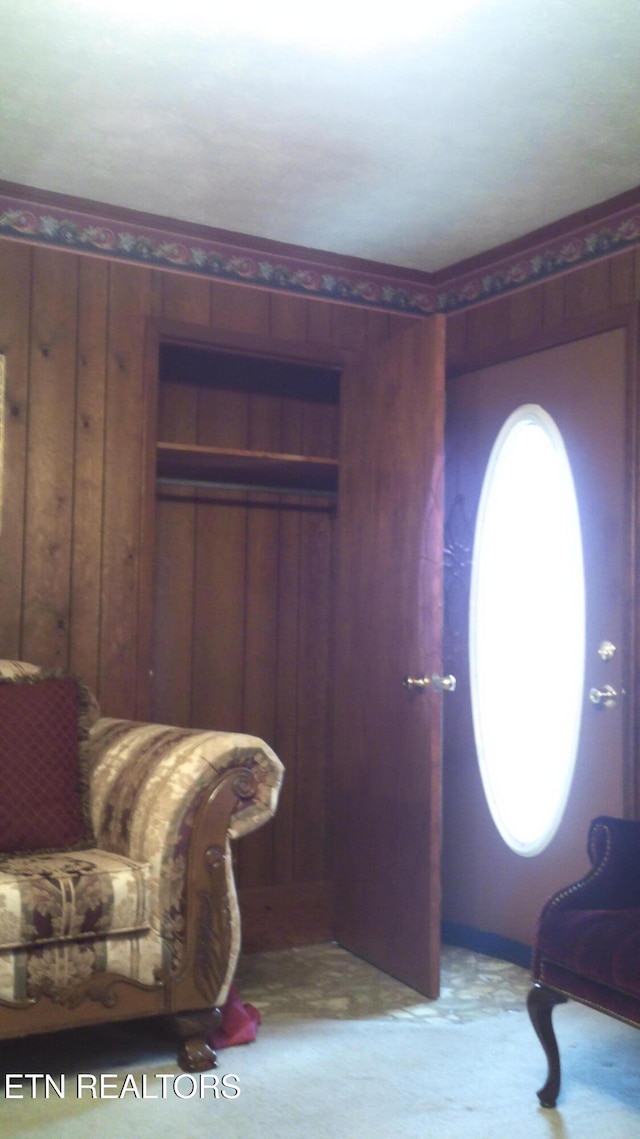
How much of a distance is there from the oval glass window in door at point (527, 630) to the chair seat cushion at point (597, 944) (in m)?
0.98

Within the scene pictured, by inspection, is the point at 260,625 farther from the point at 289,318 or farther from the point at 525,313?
the point at 525,313

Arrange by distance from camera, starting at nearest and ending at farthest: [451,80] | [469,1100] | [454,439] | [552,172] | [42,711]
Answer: [469,1100], [451,80], [42,711], [552,172], [454,439]

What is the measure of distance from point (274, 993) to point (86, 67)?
2.48 m

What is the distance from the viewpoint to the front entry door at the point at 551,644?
124 inches

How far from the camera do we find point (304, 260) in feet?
12.1

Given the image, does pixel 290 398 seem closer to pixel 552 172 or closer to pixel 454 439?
pixel 454 439

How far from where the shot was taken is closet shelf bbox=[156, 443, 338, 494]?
3365mm

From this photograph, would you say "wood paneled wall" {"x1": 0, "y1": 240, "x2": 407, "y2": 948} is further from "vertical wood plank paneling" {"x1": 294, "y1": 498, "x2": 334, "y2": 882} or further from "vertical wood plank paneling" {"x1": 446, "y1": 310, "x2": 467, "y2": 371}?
"vertical wood plank paneling" {"x1": 446, "y1": 310, "x2": 467, "y2": 371}

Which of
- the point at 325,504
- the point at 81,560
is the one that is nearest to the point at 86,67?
the point at 81,560

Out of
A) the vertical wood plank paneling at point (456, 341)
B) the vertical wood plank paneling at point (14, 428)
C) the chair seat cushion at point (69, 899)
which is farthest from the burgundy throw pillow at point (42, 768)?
the vertical wood plank paneling at point (456, 341)

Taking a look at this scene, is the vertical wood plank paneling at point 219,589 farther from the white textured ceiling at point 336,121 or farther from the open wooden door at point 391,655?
the white textured ceiling at point 336,121

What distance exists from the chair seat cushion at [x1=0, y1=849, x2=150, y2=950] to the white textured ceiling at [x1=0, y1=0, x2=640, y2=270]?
1.82 meters

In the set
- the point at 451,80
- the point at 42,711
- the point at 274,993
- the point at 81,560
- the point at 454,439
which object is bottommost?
the point at 274,993

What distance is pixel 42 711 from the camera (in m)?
2.75
